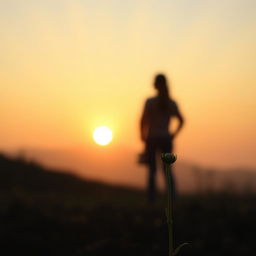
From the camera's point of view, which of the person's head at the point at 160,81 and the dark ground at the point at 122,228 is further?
the person's head at the point at 160,81

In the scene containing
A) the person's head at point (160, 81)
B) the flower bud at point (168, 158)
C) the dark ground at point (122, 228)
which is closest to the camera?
the flower bud at point (168, 158)

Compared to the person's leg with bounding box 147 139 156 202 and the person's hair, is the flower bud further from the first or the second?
the person's leg with bounding box 147 139 156 202

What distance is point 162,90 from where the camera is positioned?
738 cm

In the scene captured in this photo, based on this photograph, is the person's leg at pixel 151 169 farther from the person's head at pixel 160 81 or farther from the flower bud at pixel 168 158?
the flower bud at pixel 168 158

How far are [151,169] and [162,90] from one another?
1.03 m

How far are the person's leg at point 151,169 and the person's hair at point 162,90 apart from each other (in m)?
0.44

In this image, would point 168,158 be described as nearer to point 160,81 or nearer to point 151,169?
point 160,81

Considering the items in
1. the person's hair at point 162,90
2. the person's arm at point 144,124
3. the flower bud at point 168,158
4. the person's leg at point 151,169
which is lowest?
the flower bud at point 168,158

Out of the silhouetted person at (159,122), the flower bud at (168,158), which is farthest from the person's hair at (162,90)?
the flower bud at (168,158)

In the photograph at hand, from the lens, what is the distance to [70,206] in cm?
798

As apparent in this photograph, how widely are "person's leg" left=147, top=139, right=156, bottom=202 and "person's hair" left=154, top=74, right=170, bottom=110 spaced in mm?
438

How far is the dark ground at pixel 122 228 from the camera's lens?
6.12 metres

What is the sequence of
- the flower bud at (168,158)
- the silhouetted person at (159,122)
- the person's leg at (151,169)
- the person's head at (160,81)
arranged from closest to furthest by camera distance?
the flower bud at (168,158) < the person's head at (160,81) < the silhouetted person at (159,122) < the person's leg at (151,169)

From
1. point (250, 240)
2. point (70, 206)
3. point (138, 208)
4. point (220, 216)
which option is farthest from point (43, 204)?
point (250, 240)
